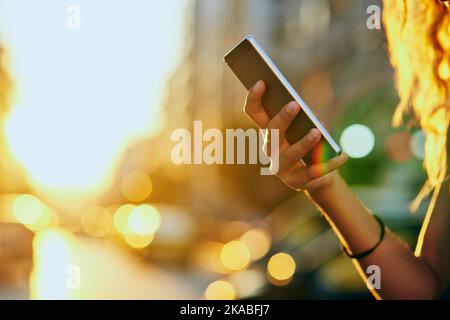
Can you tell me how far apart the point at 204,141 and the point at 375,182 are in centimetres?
715

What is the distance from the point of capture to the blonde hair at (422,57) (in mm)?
2045

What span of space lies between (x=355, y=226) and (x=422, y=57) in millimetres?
618

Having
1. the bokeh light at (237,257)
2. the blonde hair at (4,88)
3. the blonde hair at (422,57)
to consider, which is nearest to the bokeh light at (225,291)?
the bokeh light at (237,257)

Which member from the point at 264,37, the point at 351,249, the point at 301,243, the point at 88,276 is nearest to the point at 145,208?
the point at 88,276

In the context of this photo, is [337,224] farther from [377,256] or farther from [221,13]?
[221,13]

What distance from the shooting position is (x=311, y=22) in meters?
22.0

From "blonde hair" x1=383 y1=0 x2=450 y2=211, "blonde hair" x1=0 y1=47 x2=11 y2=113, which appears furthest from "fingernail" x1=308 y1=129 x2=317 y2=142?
"blonde hair" x1=0 y1=47 x2=11 y2=113

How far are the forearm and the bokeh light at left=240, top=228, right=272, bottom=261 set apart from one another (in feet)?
15.3

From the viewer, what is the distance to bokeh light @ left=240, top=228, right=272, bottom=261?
670cm

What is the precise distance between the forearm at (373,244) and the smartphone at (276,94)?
0.09 metres

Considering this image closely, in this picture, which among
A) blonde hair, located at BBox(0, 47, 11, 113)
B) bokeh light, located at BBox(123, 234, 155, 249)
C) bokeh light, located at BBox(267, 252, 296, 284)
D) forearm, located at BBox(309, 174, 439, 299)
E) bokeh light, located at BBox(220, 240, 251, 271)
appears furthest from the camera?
blonde hair, located at BBox(0, 47, 11, 113)

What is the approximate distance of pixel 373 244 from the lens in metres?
1.81

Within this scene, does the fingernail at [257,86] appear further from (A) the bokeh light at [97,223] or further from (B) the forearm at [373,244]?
(A) the bokeh light at [97,223]

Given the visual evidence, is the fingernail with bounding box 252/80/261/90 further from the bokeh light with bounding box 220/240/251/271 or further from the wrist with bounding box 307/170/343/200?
the bokeh light with bounding box 220/240/251/271
